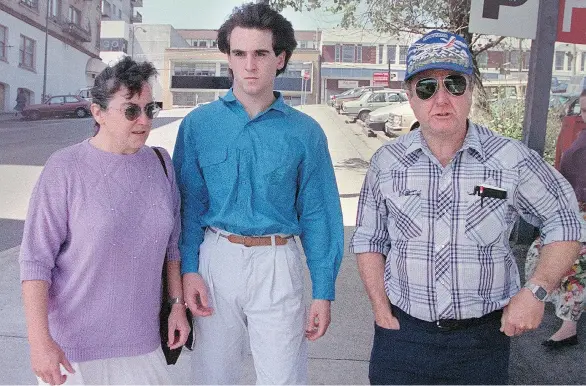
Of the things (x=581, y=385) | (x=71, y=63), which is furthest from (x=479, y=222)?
(x=71, y=63)

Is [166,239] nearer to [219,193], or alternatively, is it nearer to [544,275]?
[219,193]

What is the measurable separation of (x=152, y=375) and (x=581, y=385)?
2594 mm

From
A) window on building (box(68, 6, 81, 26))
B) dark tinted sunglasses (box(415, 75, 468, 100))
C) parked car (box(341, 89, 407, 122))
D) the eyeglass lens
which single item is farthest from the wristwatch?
parked car (box(341, 89, 407, 122))

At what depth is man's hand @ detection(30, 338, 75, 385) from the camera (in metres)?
1.83

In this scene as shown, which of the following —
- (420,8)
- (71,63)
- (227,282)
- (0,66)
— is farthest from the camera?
(420,8)

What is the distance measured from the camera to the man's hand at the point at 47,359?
183 cm

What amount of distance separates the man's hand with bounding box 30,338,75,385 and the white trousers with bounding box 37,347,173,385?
0.08 m

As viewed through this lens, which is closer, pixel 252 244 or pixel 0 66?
pixel 252 244

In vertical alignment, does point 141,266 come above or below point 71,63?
below

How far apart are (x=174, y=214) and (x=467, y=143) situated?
3.23 ft

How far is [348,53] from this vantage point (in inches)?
1149

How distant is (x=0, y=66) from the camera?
7695 millimetres

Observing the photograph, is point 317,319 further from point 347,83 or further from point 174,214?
point 347,83

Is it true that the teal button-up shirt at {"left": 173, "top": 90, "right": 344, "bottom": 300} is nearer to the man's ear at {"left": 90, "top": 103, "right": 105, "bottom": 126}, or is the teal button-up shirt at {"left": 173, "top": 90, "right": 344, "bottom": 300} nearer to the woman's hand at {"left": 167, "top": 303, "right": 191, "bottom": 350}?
the woman's hand at {"left": 167, "top": 303, "right": 191, "bottom": 350}
